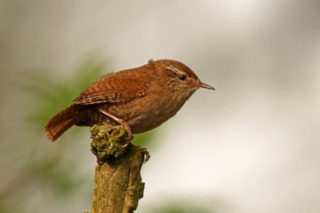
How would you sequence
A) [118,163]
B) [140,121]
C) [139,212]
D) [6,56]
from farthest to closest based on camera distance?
[6,56] → [139,212] → [140,121] → [118,163]

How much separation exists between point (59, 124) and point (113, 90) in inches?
6.2

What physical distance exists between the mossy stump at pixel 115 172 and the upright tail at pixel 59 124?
1.03ft

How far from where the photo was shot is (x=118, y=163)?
1.62 m

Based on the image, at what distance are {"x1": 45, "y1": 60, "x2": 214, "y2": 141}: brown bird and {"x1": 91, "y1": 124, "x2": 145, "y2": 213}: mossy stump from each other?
0.31m

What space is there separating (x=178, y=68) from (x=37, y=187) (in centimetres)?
45

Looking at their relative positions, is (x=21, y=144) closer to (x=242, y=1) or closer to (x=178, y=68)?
(x=178, y=68)

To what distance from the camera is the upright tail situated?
77.3 inches

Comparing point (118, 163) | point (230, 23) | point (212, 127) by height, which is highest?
point (230, 23)

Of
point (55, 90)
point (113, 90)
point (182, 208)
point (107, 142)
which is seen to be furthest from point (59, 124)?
point (182, 208)

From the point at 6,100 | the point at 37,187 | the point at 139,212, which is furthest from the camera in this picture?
the point at 6,100

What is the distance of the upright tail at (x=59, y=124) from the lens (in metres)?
1.96

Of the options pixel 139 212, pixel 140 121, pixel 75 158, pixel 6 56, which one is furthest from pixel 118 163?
pixel 6 56

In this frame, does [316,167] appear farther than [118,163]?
Yes

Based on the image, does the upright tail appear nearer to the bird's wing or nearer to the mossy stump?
the bird's wing
